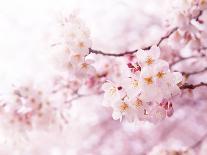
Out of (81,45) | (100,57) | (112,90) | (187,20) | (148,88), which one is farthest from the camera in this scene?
(100,57)

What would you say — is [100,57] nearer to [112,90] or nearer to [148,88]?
[112,90]

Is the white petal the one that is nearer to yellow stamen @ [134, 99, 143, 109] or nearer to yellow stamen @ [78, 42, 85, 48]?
yellow stamen @ [134, 99, 143, 109]

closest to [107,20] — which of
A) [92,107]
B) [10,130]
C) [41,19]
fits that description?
[41,19]

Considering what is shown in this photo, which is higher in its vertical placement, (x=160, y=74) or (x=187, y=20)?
(x=187, y=20)

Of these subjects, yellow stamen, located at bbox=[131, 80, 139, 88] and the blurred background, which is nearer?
yellow stamen, located at bbox=[131, 80, 139, 88]

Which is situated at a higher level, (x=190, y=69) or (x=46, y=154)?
(x=190, y=69)

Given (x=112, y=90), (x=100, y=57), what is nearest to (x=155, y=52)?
(x=112, y=90)

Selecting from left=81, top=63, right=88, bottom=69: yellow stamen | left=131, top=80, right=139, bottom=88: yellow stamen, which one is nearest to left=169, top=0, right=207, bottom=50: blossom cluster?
Result: left=81, top=63, right=88, bottom=69: yellow stamen

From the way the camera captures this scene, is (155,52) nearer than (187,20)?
Yes

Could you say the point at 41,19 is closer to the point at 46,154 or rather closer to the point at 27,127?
the point at 46,154
